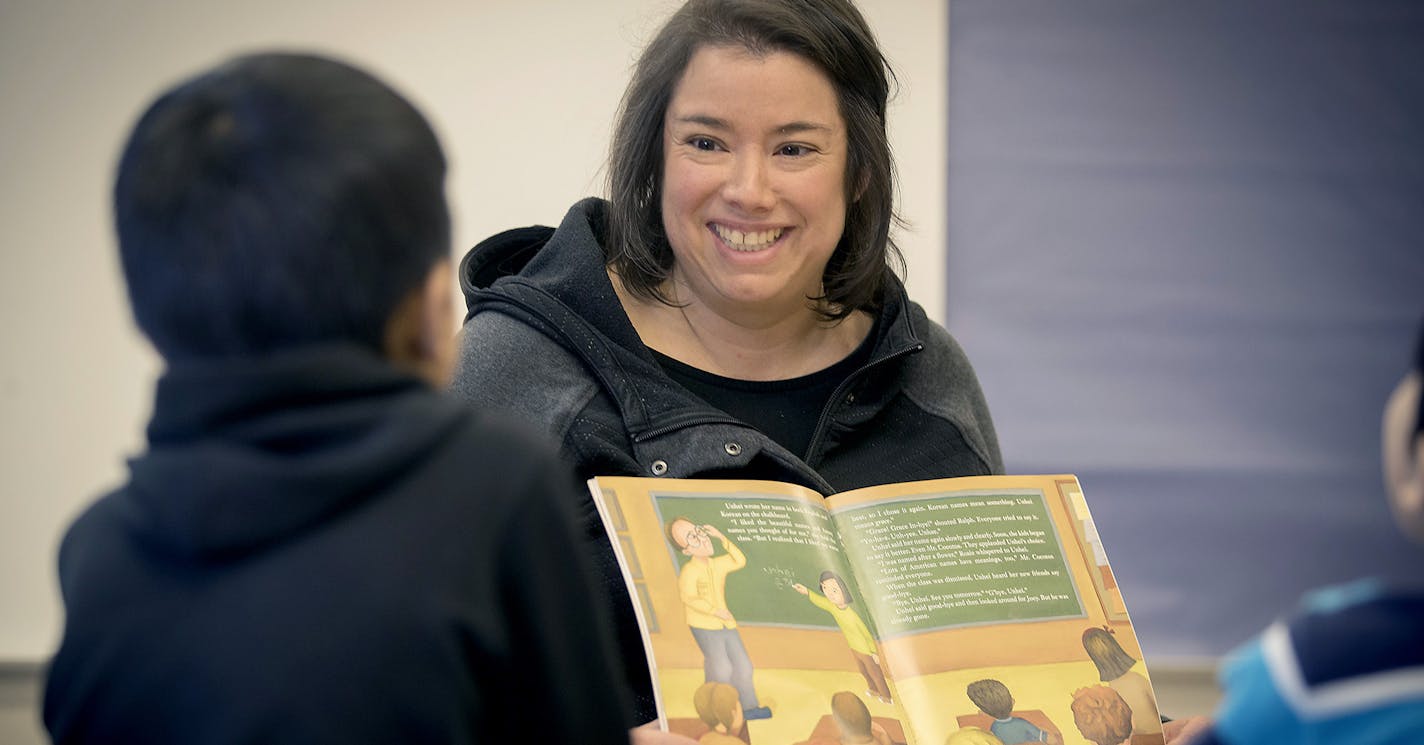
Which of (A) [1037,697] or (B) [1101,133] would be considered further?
(B) [1101,133]

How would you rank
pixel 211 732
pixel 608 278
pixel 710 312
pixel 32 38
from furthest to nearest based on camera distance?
pixel 32 38 → pixel 710 312 → pixel 608 278 → pixel 211 732

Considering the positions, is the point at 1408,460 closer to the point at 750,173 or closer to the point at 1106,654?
the point at 1106,654

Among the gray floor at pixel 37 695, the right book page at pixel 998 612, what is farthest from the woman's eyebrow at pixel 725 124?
the gray floor at pixel 37 695

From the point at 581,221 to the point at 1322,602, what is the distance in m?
1.15

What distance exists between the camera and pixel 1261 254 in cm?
309

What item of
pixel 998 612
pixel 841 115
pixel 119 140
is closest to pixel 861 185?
pixel 841 115

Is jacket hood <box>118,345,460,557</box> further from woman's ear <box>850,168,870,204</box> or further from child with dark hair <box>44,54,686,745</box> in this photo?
woman's ear <box>850,168,870,204</box>

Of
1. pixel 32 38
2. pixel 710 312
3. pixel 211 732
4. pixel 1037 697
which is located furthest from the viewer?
pixel 32 38

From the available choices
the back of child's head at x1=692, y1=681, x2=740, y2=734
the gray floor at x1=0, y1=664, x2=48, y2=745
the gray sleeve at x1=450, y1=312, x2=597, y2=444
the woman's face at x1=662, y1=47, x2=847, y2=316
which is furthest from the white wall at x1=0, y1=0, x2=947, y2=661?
the back of child's head at x1=692, y1=681, x2=740, y2=734

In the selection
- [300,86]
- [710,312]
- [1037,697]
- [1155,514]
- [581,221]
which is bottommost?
[1155,514]

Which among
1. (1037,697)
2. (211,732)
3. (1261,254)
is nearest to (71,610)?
(211,732)

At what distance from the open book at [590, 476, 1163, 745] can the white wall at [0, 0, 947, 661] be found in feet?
5.30

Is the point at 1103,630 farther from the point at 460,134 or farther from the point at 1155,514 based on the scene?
the point at 460,134

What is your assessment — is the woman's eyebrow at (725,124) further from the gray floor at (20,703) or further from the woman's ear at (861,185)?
the gray floor at (20,703)
